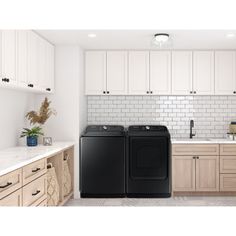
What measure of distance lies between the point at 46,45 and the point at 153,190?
8.22ft

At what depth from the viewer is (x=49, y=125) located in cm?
522

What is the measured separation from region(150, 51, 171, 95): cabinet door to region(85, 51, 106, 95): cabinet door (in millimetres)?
750

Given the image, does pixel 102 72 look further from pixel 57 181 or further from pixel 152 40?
pixel 57 181

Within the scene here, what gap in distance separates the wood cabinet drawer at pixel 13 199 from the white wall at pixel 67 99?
238 cm

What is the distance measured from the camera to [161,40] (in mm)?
4535

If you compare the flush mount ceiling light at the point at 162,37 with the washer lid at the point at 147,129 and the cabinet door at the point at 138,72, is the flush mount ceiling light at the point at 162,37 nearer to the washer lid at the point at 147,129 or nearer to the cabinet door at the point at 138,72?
the cabinet door at the point at 138,72

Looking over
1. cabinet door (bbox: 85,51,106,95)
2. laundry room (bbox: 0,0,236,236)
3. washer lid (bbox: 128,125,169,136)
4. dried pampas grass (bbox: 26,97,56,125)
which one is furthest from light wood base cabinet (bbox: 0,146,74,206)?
cabinet door (bbox: 85,51,106,95)

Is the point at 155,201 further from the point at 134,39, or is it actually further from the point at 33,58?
the point at 33,58

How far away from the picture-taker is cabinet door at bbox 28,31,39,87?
157 inches

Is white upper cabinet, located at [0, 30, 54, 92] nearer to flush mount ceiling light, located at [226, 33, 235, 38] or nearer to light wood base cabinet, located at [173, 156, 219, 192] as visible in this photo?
light wood base cabinet, located at [173, 156, 219, 192]

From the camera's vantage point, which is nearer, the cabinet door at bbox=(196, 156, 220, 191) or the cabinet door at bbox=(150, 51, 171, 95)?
the cabinet door at bbox=(196, 156, 220, 191)

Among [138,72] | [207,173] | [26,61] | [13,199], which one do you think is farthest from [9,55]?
[207,173]

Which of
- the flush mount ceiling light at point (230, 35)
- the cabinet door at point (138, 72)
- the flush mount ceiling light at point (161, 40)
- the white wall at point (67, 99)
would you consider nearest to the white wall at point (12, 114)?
the white wall at point (67, 99)

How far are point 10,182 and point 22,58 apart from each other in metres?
1.60
